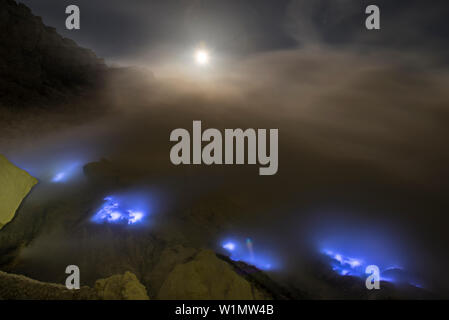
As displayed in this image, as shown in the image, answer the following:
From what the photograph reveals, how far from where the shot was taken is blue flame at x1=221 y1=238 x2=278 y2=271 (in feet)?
39.4

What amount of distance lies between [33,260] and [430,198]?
28.3m

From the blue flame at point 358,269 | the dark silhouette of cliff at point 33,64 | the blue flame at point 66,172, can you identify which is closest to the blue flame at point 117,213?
the blue flame at point 66,172

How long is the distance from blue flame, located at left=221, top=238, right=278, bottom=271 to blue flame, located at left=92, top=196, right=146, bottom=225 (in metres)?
5.91

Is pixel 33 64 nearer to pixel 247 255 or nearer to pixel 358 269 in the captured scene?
pixel 247 255

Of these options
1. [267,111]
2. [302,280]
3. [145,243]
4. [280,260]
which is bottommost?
[302,280]

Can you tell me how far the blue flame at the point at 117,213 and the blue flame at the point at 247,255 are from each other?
19.4 feet

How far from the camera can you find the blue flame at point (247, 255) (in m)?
12.0

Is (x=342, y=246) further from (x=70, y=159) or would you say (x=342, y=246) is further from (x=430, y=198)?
(x=70, y=159)

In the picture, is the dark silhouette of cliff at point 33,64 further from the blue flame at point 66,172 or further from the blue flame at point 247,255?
the blue flame at point 247,255

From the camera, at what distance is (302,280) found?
1167 cm

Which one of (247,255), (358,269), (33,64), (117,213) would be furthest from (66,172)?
(33,64)

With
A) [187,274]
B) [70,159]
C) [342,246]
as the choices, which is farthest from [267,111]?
[187,274]

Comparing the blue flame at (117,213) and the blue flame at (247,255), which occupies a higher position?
the blue flame at (117,213)

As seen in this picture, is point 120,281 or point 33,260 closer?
point 120,281
